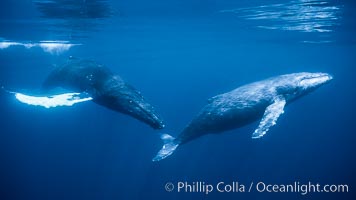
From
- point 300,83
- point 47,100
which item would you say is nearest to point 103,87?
point 47,100

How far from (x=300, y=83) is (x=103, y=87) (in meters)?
7.50

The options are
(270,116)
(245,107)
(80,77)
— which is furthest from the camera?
(245,107)

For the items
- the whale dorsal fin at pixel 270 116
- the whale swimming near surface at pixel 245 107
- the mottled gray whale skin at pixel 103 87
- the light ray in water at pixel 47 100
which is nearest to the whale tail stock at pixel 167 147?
the whale swimming near surface at pixel 245 107

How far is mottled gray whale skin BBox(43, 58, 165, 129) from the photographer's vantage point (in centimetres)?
912

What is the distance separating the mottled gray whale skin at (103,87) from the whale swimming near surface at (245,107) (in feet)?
8.48

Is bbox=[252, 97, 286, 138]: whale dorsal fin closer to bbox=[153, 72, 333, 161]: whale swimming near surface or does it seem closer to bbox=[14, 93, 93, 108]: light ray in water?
bbox=[153, 72, 333, 161]: whale swimming near surface

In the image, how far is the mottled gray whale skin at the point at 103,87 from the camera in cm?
912

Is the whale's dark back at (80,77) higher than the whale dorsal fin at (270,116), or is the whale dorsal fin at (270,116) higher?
the whale's dark back at (80,77)

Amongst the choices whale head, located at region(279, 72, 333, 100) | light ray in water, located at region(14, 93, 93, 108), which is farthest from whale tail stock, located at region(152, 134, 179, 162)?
whale head, located at region(279, 72, 333, 100)

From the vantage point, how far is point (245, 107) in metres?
11.0

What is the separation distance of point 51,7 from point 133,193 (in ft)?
67.4

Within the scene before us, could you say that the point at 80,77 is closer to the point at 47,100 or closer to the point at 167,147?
the point at 47,100

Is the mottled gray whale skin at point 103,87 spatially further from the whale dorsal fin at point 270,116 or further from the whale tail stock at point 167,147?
the whale dorsal fin at point 270,116

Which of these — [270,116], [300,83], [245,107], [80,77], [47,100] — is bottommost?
[270,116]
